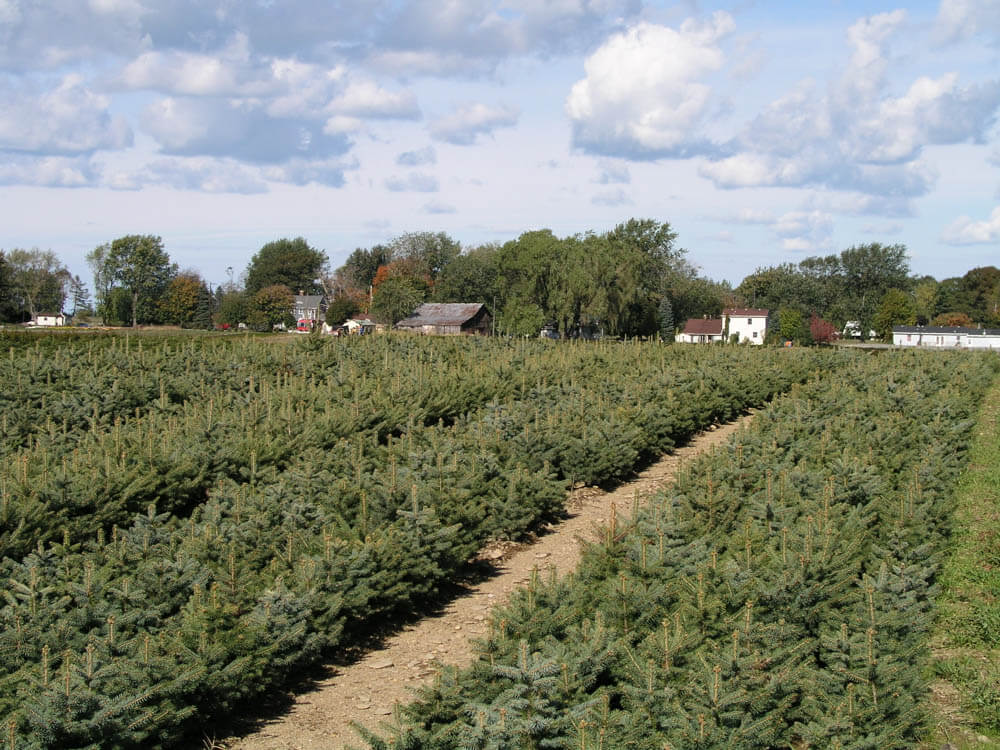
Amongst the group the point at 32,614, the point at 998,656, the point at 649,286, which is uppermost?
the point at 649,286

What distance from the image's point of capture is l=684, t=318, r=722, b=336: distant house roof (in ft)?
306

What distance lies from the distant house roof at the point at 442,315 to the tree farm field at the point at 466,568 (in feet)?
211

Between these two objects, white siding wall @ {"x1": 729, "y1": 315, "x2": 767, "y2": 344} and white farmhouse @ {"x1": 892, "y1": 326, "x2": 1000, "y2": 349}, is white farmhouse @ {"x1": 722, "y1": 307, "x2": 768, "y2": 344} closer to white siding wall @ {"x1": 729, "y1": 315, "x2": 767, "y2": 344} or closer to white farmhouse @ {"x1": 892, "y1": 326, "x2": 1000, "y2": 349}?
white siding wall @ {"x1": 729, "y1": 315, "x2": 767, "y2": 344}

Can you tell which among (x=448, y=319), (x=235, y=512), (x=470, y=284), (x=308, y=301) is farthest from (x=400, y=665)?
(x=308, y=301)

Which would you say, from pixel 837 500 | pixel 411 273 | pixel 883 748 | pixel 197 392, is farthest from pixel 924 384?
pixel 411 273

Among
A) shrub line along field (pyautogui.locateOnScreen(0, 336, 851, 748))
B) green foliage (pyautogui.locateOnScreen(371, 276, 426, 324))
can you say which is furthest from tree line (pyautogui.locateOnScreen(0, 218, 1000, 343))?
shrub line along field (pyautogui.locateOnScreen(0, 336, 851, 748))

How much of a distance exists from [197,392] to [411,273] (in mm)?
91716

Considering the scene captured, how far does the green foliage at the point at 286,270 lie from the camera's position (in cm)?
12794

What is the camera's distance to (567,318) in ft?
208

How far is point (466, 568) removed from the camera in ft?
31.2

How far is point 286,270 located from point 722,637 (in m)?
128

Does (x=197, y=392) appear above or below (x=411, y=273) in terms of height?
below

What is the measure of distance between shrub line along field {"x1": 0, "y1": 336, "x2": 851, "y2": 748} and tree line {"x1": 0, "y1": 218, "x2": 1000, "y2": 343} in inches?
1523

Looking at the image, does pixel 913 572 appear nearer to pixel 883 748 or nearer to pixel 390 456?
pixel 883 748
